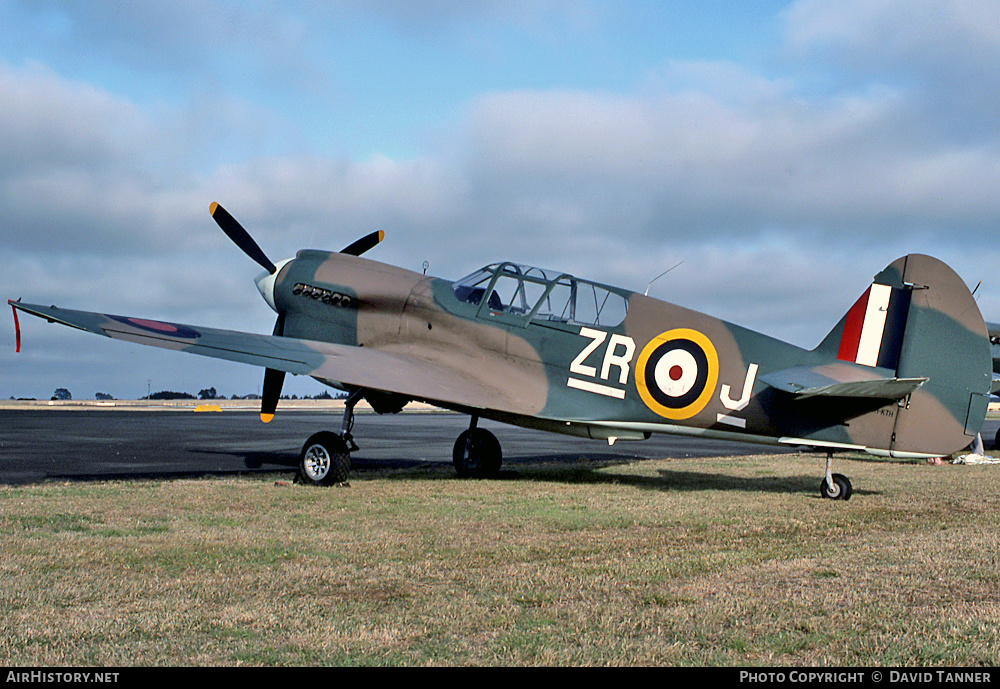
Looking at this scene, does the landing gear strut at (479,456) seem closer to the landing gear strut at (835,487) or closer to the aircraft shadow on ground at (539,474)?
the aircraft shadow on ground at (539,474)

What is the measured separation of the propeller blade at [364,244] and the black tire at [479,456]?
4.42 meters

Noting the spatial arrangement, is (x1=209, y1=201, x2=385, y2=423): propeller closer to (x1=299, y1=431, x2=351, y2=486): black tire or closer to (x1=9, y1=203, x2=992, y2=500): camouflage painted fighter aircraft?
(x1=9, y1=203, x2=992, y2=500): camouflage painted fighter aircraft

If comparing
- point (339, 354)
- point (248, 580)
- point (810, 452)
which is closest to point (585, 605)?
point (248, 580)

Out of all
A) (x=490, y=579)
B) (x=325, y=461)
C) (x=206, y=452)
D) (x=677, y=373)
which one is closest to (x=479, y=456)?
(x=325, y=461)

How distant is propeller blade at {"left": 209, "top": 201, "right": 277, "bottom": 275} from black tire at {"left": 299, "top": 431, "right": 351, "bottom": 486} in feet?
14.6

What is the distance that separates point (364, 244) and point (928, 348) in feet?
31.5

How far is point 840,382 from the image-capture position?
940cm

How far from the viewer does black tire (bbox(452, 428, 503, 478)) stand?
1284 cm

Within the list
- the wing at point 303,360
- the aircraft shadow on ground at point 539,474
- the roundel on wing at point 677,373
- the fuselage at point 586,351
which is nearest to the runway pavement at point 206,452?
the aircraft shadow on ground at point 539,474

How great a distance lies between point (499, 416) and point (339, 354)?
7.93 feet

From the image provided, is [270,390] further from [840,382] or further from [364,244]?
[840,382]

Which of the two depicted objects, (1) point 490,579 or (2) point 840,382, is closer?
(1) point 490,579

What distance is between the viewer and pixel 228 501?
29.8 ft

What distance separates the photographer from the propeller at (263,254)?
1241 cm
